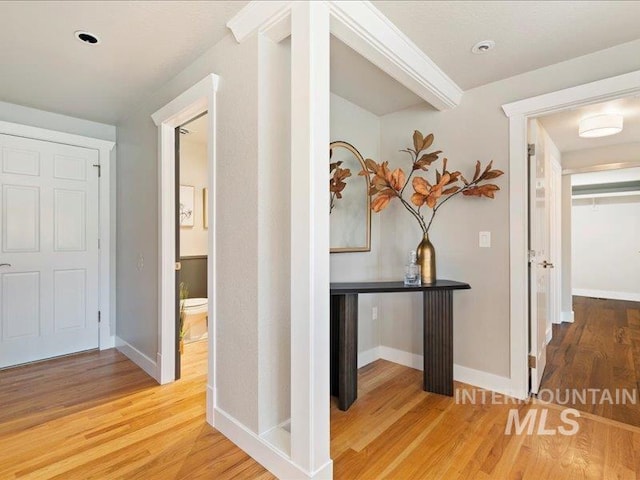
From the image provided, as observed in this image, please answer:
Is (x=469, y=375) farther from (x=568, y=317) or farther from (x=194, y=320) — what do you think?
(x=568, y=317)

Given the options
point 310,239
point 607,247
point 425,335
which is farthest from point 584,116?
point 607,247

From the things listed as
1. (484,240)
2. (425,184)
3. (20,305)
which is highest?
(425,184)

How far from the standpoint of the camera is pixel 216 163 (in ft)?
6.42

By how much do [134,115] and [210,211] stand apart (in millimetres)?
1753

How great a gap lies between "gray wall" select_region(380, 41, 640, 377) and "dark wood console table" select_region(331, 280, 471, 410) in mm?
230

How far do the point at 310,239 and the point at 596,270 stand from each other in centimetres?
773

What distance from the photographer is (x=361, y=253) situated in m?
2.89

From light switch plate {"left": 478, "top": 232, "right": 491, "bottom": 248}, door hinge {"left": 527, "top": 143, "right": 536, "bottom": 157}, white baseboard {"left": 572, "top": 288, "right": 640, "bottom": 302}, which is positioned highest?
door hinge {"left": 527, "top": 143, "right": 536, "bottom": 157}

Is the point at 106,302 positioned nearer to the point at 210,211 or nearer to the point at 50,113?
the point at 50,113

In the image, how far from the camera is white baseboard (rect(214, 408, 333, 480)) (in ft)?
4.75

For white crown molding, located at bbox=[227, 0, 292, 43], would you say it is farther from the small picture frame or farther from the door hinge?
the small picture frame

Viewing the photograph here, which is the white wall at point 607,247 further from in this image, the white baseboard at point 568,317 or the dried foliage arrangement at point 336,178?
the dried foliage arrangement at point 336,178

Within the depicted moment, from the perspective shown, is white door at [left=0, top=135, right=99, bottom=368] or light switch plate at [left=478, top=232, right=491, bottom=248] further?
white door at [left=0, top=135, right=99, bottom=368]

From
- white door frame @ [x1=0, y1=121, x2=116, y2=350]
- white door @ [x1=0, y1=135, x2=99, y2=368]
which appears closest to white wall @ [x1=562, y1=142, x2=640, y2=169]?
white door frame @ [x1=0, y1=121, x2=116, y2=350]
